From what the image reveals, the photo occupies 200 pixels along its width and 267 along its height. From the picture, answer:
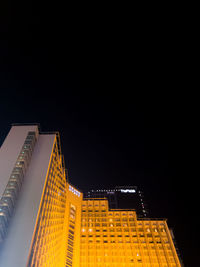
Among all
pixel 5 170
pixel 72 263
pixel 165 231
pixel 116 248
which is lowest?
pixel 72 263

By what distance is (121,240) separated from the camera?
8019 centimetres

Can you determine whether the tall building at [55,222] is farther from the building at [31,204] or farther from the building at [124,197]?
the building at [124,197]

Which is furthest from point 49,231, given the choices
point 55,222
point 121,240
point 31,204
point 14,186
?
point 121,240

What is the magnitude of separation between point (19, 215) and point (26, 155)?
60.9 feet

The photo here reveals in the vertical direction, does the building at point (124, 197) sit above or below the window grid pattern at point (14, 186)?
above

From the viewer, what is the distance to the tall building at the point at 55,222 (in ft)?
138

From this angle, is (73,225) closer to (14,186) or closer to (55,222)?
(55,222)

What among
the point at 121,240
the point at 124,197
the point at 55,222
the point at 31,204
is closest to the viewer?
the point at 31,204

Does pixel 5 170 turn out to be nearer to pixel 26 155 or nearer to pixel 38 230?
pixel 26 155

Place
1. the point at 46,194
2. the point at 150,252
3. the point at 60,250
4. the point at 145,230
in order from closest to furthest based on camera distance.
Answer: the point at 46,194, the point at 60,250, the point at 150,252, the point at 145,230

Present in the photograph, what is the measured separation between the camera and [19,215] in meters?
44.6

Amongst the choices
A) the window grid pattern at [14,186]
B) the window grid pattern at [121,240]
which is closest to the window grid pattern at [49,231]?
the window grid pattern at [14,186]

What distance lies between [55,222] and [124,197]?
49122mm

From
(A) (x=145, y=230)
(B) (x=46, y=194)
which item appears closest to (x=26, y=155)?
(B) (x=46, y=194)
